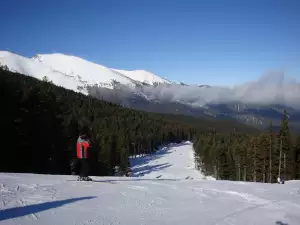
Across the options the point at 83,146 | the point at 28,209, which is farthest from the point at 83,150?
the point at 28,209

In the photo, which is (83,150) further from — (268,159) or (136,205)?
(268,159)

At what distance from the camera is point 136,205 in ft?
34.7

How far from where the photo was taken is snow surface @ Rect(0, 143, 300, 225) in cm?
877

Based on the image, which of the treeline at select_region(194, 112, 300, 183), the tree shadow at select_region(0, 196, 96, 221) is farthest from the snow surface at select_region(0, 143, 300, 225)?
the treeline at select_region(194, 112, 300, 183)

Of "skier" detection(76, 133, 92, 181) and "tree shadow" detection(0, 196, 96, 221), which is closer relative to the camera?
"tree shadow" detection(0, 196, 96, 221)

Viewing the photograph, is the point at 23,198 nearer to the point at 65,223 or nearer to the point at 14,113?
the point at 65,223

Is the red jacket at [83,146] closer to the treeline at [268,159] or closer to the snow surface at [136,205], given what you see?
the snow surface at [136,205]

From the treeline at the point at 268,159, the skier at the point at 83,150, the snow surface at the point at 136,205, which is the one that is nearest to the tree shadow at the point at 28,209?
the snow surface at the point at 136,205

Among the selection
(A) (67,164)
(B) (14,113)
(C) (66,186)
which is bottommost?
(A) (67,164)

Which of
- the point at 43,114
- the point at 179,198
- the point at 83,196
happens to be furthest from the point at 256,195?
the point at 43,114

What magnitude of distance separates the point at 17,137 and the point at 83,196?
70.2 feet

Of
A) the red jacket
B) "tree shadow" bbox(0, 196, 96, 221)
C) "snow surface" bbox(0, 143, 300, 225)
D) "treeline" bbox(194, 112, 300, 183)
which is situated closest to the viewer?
"tree shadow" bbox(0, 196, 96, 221)

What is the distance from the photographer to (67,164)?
39375 mm

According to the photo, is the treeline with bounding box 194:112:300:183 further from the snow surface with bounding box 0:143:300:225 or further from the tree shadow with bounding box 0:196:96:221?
the tree shadow with bounding box 0:196:96:221
